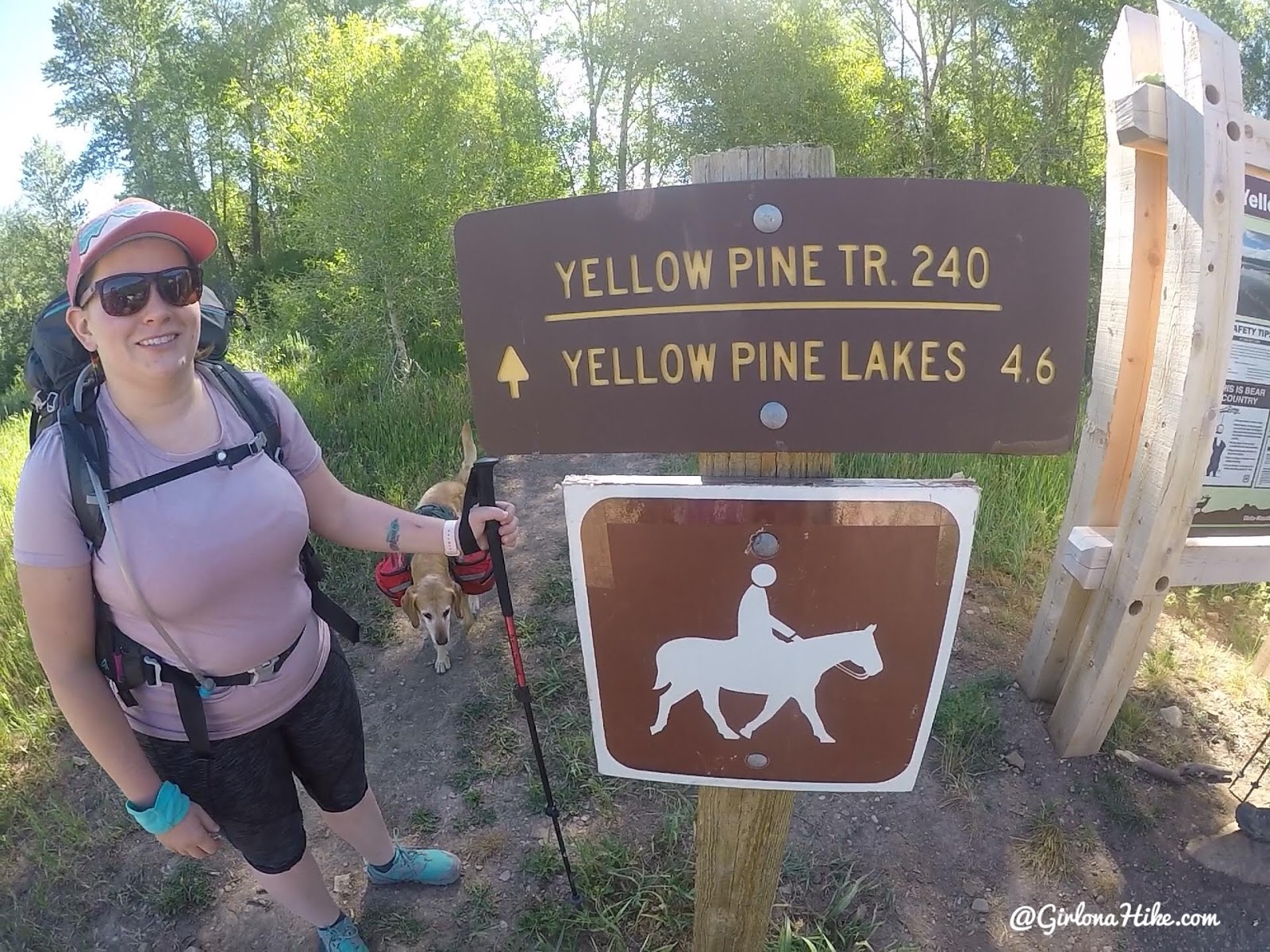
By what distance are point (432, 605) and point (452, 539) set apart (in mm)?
1780

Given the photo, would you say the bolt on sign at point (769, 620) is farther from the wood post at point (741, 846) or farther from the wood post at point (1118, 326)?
the wood post at point (1118, 326)

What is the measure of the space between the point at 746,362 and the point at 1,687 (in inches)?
164

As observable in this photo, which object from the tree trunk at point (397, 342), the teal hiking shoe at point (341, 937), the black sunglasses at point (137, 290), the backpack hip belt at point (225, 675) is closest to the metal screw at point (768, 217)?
the black sunglasses at point (137, 290)

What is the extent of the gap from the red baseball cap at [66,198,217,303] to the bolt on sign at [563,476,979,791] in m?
1.03

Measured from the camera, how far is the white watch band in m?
1.80

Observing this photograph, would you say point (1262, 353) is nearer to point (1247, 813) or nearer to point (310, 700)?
point (1247, 813)

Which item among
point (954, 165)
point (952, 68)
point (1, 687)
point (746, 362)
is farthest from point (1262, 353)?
point (952, 68)

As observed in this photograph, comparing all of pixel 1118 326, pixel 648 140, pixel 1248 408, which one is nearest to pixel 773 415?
pixel 1118 326

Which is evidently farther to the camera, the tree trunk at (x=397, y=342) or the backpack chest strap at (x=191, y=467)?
the tree trunk at (x=397, y=342)

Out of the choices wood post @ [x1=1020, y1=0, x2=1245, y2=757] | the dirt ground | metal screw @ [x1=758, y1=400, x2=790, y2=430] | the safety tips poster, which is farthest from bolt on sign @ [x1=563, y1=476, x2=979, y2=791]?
the safety tips poster

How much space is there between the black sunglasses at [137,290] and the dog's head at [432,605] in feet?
7.21

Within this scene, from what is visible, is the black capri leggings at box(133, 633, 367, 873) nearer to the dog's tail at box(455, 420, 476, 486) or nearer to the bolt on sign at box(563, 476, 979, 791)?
the bolt on sign at box(563, 476, 979, 791)

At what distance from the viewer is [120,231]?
4.55 ft

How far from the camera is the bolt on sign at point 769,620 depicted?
122cm
